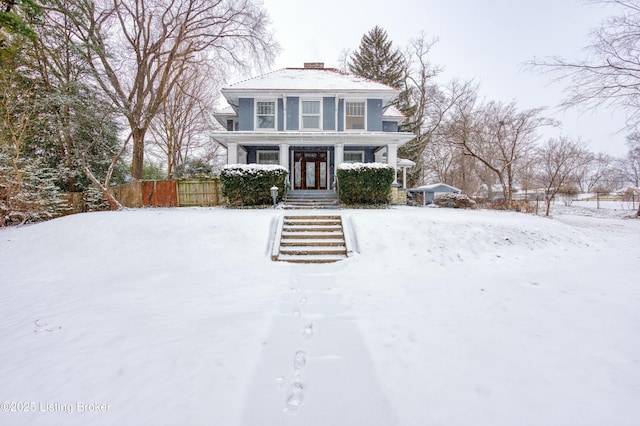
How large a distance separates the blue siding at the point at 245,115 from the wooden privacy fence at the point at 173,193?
3631 millimetres

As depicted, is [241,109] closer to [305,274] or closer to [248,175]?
[248,175]

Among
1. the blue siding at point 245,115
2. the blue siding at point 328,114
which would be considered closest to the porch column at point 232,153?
the blue siding at point 245,115

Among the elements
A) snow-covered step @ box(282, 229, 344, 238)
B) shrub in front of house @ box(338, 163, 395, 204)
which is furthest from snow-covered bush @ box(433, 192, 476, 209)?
snow-covered step @ box(282, 229, 344, 238)

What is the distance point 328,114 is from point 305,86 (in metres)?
2.02

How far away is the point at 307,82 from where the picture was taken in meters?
15.4

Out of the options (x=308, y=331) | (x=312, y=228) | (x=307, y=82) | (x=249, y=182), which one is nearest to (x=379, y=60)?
(x=307, y=82)

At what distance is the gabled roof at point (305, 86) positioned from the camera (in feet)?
47.3

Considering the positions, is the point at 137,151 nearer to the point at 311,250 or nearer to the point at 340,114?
the point at 340,114

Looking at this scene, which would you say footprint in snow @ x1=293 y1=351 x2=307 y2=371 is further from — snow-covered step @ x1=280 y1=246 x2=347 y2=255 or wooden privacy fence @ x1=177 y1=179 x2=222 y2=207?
wooden privacy fence @ x1=177 y1=179 x2=222 y2=207

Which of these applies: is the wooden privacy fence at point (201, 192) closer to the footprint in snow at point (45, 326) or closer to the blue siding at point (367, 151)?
the blue siding at point (367, 151)

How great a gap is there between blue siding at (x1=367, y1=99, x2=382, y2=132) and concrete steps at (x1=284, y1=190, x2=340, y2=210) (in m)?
4.51

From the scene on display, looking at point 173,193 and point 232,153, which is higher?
point 232,153

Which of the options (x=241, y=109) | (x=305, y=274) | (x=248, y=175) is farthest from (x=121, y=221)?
(x=241, y=109)

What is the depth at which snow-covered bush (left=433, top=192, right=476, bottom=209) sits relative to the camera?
15031 millimetres
